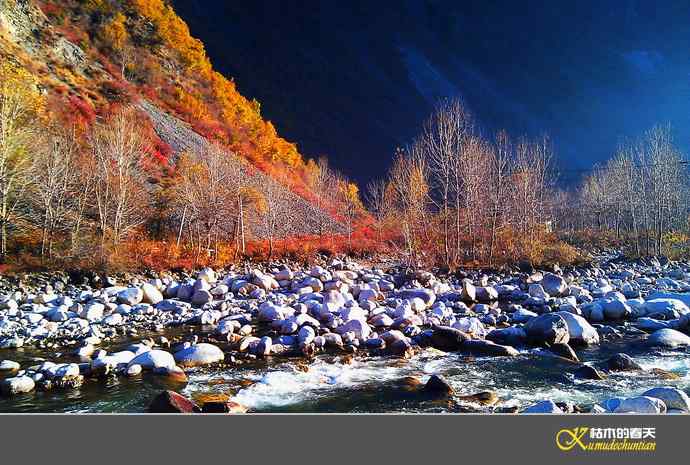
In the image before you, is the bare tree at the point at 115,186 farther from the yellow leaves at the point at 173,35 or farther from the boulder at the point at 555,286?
the yellow leaves at the point at 173,35

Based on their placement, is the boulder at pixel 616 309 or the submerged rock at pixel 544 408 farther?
the boulder at pixel 616 309

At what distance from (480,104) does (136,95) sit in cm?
9445

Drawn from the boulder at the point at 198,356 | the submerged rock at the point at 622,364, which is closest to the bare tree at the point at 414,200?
the submerged rock at the point at 622,364

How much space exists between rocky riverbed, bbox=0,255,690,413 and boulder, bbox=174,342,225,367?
1.4 inches

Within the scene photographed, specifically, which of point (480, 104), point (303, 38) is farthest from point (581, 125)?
point (303, 38)

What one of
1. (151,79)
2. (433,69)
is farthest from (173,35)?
(433,69)

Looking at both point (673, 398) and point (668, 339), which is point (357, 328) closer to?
point (673, 398)

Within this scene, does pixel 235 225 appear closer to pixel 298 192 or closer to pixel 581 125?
pixel 298 192

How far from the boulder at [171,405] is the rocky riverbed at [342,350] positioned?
20mm

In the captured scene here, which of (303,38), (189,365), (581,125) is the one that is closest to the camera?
(189,365)

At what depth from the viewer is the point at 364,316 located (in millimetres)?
11906
